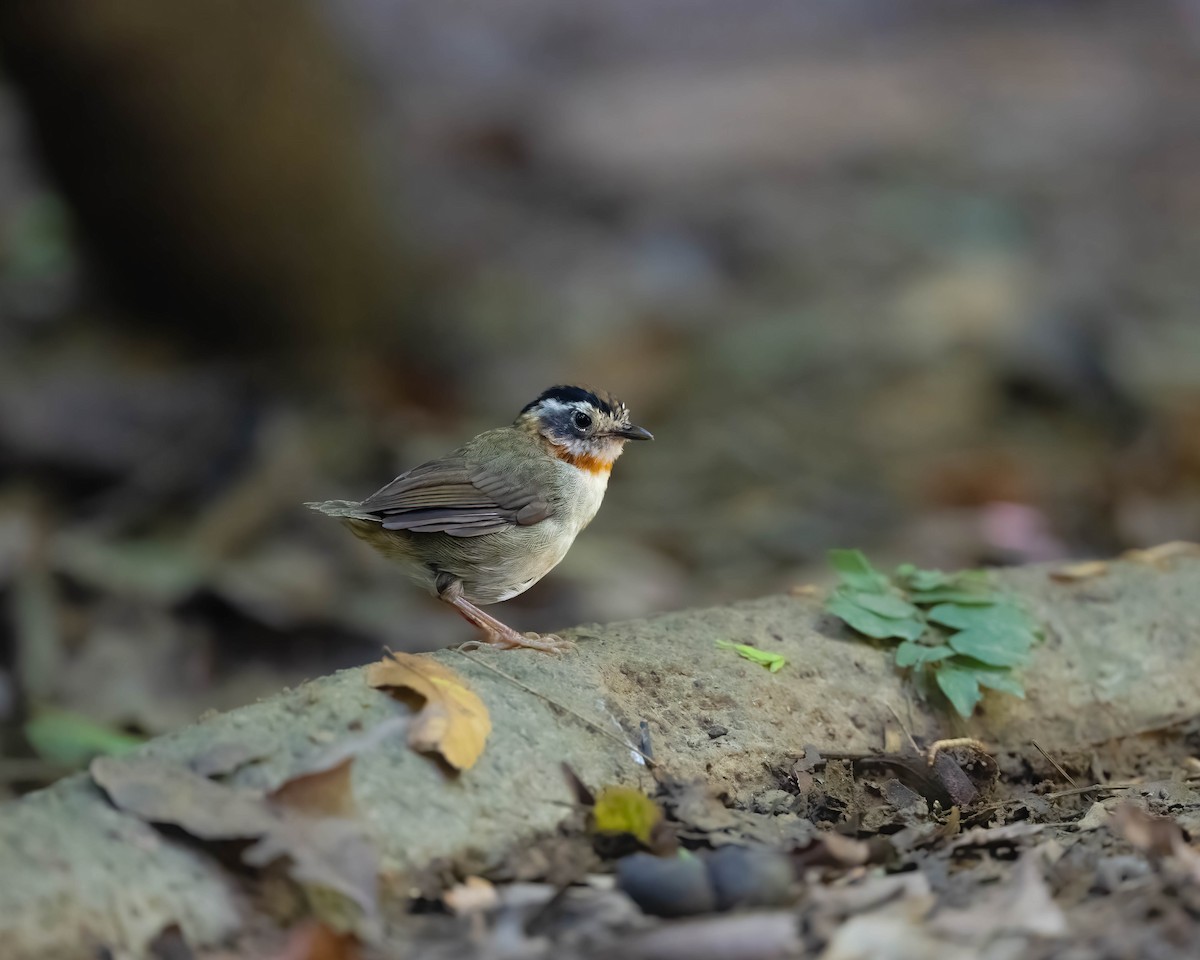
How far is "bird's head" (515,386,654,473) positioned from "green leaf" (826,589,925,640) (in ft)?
2.90

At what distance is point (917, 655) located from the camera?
3.84 meters

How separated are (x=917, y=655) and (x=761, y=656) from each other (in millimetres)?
442

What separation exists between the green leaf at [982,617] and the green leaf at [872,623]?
6 cm

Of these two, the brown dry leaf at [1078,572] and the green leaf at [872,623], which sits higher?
the brown dry leaf at [1078,572]

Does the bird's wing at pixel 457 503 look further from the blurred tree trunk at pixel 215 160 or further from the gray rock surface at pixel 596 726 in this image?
the blurred tree trunk at pixel 215 160

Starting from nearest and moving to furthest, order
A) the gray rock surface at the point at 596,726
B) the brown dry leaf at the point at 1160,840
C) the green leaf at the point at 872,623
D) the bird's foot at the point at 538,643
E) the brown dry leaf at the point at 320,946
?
1. the brown dry leaf at the point at 320,946
2. the gray rock surface at the point at 596,726
3. the brown dry leaf at the point at 1160,840
4. the bird's foot at the point at 538,643
5. the green leaf at the point at 872,623

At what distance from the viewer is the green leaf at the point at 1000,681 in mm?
3785

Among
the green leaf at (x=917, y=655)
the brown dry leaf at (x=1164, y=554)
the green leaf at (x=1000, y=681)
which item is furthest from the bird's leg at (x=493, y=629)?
the brown dry leaf at (x=1164, y=554)

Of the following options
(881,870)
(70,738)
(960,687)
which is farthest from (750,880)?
(70,738)

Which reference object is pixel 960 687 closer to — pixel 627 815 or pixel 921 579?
pixel 921 579

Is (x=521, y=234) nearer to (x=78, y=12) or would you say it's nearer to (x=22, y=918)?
(x=78, y=12)

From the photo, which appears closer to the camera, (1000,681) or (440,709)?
(440,709)

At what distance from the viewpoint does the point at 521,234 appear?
13258mm

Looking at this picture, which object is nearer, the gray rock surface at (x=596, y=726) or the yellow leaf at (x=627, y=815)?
the gray rock surface at (x=596, y=726)
